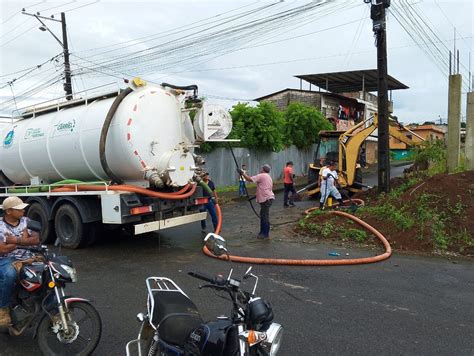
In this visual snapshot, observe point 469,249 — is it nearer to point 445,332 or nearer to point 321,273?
point 321,273

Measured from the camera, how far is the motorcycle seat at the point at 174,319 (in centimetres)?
319

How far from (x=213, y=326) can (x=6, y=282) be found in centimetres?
229

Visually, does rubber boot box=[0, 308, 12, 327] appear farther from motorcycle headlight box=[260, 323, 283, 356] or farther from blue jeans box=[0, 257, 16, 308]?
motorcycle headlight box=[260, 323, 283, 356]

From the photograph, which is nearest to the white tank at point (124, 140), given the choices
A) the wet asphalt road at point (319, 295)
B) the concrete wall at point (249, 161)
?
the wet asphalt road at point (319, 295)

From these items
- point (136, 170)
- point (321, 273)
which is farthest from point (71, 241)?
point (321, 273)

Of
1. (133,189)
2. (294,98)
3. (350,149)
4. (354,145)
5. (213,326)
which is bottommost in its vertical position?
(213,326)

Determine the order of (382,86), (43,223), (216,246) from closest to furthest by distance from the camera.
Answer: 1. (216,246)
2. (43,223)
3. (382,86)

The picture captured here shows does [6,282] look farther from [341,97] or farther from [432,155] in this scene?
[341,97]

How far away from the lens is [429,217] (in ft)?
30.8

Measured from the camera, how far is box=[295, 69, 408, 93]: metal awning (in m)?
35.0

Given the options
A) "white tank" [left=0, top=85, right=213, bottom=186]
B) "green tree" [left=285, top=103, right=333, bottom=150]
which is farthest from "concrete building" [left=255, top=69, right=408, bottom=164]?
"white tank" [left=0, top=85, right=213, bottom=186]

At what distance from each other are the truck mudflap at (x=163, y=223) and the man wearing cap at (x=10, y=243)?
11.5ft

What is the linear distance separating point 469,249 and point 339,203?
15.8 ft

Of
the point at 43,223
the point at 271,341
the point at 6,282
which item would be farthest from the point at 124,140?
the point at 271,341
